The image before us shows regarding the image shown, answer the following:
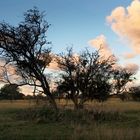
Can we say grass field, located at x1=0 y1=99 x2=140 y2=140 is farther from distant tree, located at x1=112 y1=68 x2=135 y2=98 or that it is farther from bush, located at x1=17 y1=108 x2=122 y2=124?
distant tree, located at x1=112 y1=68 x2=135 y2=98

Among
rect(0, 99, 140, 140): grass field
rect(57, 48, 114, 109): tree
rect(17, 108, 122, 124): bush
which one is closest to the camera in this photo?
rect(0, 99, 140, 140): grass field

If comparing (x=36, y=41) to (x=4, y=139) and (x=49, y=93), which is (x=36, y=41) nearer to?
(x=49, y=93)

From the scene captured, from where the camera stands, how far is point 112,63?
50844 millimetres

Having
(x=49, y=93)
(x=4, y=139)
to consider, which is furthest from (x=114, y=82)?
(x=4, y=139)

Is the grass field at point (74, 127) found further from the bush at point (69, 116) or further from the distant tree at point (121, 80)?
the distant tree at point (121, 80)

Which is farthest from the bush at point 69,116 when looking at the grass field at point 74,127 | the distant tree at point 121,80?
the distant tree at point 121,80

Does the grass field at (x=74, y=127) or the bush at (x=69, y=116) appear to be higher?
the bush at (x=69, y=116)

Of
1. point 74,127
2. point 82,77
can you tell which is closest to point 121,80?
point 82,77

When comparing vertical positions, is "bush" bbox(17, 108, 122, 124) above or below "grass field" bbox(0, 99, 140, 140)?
above

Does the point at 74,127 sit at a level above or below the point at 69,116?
below

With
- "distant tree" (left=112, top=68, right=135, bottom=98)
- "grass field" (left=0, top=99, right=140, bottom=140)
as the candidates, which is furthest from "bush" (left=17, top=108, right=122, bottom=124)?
"distant tree" (left=112, top=68, right=135, bottom=98)

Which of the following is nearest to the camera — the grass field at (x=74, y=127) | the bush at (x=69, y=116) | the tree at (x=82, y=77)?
the grass field at (x=74, y=127)

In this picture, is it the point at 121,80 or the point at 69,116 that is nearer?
the point at 69,116

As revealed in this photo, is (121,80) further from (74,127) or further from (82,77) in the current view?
(74,127)
